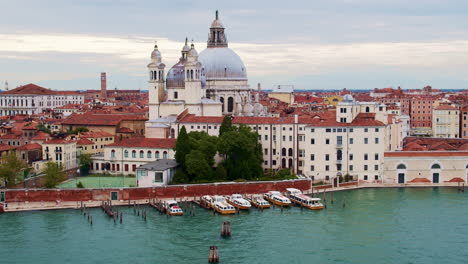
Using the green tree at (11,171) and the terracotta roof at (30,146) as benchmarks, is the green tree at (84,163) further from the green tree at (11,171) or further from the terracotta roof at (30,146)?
the green tree at (11,171)

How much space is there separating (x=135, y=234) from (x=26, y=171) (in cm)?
746

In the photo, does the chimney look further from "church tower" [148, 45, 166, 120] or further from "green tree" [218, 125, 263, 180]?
"green tree" [218, 125, 263, 180]

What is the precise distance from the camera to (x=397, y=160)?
2202 cm

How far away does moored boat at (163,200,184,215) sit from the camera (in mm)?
17734

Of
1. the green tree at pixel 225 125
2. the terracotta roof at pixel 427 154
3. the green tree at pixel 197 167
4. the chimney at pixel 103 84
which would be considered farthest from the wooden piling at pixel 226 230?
the chimney at pixel 103 84

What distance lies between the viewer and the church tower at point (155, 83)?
2694 cm

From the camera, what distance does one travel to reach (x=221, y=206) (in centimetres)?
1802

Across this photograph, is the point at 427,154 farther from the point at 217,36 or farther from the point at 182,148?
the point at 217,36

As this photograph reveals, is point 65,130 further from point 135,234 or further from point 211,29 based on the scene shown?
point 135,234

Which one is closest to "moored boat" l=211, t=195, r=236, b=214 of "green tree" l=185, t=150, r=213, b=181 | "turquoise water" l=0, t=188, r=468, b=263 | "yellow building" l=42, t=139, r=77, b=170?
"turquoise water" l=0, t=188, r=468, b=263

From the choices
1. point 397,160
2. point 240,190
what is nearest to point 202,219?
point 240,190

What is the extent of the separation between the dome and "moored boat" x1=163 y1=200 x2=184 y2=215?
10.5m

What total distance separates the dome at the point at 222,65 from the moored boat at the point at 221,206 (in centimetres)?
1024

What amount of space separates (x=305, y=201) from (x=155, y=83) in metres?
10.7
